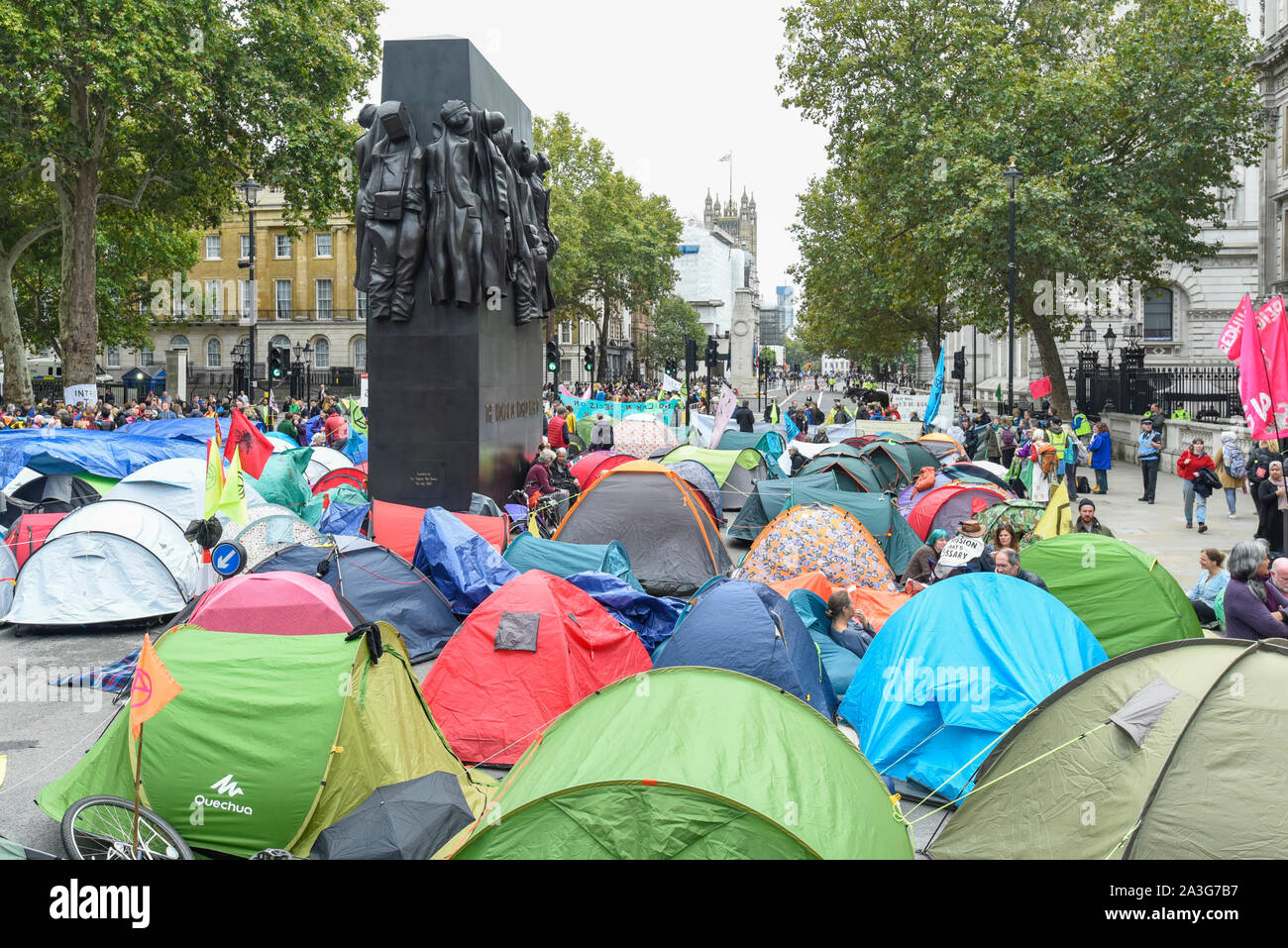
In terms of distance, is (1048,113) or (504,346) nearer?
(504,346)

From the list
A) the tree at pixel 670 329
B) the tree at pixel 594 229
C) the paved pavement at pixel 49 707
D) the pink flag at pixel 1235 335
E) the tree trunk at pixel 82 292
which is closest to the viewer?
the paved pavement at pixel 49 707

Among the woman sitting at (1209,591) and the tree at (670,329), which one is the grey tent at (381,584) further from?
the tree at (670,329)

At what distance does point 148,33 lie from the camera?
25516 millimetres

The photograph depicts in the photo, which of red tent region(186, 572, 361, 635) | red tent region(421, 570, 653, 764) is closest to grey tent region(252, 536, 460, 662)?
red tent region(421, 570, 653, 764)

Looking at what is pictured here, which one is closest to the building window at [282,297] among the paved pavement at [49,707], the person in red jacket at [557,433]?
the person in red jacket at [557,433]

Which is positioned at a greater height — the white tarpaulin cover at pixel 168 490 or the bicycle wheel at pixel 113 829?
the white tarpaulin cover at pixel 168 490

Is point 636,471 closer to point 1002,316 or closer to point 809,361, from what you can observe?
point 1002,316

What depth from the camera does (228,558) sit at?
11.3 meters

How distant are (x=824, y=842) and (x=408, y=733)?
123 inches

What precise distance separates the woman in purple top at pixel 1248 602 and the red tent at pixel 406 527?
297 inches

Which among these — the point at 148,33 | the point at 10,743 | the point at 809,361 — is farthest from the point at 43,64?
the point at 809,361

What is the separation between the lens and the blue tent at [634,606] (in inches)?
422

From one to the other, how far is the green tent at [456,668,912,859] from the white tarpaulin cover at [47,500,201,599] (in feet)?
25.0
